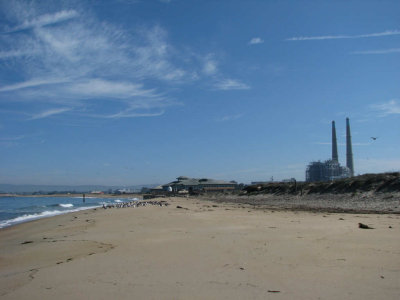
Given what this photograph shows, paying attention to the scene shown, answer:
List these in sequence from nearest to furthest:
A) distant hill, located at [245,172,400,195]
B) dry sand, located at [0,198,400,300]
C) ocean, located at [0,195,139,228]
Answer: dry sand, located at [0,198,400,300], distant hill, located at [245,172,400,195], ocean, located at [0,195,139,228]

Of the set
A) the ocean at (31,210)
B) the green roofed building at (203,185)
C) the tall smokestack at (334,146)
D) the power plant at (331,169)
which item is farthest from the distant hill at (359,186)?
the tall smokestack at (334,146)

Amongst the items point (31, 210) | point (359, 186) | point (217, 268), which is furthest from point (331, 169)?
point (217, 268)

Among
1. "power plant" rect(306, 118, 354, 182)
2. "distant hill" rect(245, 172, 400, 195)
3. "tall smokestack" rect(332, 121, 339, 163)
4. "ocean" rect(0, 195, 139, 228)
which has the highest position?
"tall smokestack" rect(332, 121, 339, 163)

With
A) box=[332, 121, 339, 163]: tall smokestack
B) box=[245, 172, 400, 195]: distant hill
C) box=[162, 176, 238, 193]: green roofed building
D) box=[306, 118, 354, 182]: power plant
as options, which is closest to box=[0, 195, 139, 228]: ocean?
box=[245, 172, 400, 195]: distant hill

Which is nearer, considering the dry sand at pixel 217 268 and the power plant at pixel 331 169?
the dry sand at pixel 217 268

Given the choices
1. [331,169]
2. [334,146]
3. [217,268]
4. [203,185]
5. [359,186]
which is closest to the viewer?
[217,268]

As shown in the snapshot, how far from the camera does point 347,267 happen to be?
16.8ft

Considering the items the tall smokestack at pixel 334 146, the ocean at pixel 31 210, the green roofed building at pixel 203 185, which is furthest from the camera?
the tall smokestack at pixel 334 146

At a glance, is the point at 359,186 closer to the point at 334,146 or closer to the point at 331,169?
the point at 331,169

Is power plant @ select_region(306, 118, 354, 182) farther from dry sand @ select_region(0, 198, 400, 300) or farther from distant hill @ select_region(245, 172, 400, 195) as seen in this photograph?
dry sand @ select_region(0, 198, 400, 300)

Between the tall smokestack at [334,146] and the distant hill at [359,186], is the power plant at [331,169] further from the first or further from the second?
the distant hill at [359,186]

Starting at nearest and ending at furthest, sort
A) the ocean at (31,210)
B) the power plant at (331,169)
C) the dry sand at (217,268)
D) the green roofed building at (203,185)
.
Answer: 1. the dry sand at (217,268)
2. the ocean at (31,210)
3. the green roofed building at (203,185)
4. the power plant at (331,169)

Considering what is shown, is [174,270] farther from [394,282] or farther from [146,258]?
[394,282]

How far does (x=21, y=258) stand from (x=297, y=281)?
20.9 ft
